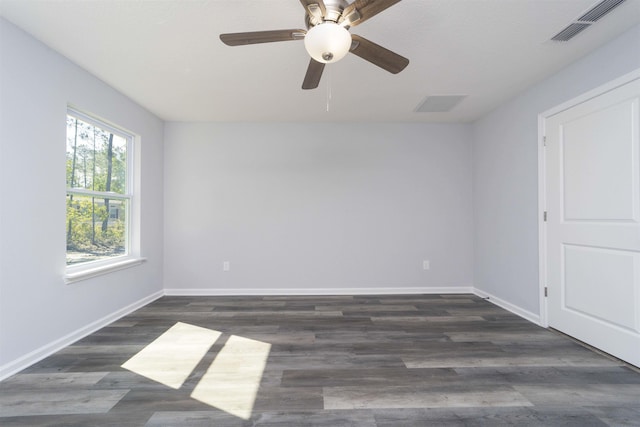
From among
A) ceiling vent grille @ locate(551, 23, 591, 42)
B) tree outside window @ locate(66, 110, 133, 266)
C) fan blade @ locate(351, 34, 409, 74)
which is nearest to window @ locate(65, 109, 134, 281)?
tree outside window @ locate(66, 110, 133, 266)

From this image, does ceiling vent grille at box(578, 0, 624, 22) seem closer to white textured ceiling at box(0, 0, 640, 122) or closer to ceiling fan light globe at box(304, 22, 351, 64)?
white textured ceiling at box(0, 0, 640, 122)

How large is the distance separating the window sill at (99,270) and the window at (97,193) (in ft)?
0.14

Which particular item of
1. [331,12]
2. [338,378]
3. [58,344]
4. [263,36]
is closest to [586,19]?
[331,12]

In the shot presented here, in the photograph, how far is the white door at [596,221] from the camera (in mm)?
2158

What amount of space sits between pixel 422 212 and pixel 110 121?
147 inches

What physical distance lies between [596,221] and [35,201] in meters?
4.16

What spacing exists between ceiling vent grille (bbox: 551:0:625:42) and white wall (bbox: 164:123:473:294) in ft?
6.66

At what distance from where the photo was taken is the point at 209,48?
2354 millimetres

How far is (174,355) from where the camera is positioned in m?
2.34

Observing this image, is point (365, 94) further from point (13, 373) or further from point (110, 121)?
point (13, 373)

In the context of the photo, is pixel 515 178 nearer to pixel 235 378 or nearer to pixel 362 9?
pixel 362 9

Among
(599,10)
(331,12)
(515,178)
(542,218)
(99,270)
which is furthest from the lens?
(515,178)

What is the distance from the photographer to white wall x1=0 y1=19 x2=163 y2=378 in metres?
2.03

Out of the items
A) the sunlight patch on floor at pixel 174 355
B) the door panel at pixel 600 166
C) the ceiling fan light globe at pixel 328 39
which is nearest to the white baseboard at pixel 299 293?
the sunlight patch on floor at pixel 174 355
